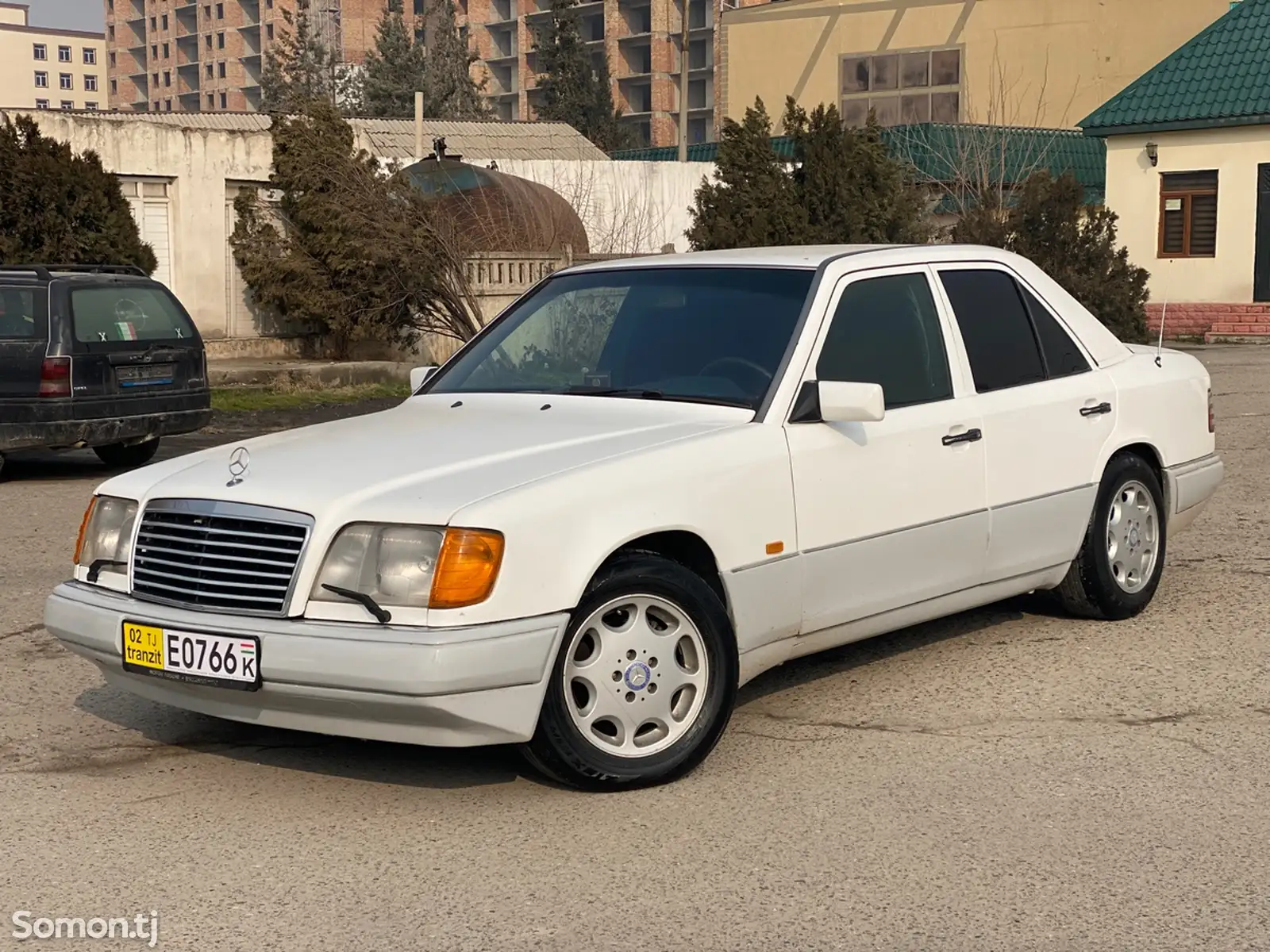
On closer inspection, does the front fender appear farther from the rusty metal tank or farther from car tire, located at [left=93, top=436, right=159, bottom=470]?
the rusty metal tank

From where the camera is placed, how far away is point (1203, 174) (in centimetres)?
3362

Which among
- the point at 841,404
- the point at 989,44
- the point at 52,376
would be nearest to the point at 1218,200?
the point at 989,44

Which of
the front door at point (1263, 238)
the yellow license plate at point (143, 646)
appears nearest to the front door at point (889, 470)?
the yellow license plate at point (143, 646)

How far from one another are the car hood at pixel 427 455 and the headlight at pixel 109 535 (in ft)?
0.19

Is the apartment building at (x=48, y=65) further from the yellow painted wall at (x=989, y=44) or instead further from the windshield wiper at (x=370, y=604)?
Answer: the windshield wiper at (x=370, y=604)

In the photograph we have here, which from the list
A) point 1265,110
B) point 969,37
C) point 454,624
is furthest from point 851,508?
point 969,37

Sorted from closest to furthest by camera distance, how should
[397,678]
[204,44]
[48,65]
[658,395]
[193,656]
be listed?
[397,678]
[193,656]
[658,395]
[204,44]
[48,65]

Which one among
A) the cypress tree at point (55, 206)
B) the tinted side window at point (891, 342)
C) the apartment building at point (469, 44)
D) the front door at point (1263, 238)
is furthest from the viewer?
the apartment building at point (469, 44)

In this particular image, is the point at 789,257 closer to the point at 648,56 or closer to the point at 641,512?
the point at 641,512

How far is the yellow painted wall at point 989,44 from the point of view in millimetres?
49125

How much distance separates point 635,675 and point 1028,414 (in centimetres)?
242

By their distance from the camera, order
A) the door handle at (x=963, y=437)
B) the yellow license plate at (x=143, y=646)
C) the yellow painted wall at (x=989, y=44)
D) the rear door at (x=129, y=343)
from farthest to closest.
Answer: the yellow painted wall at (x=989, y=44)
the rear door at (x=129, y=343)
the door handle at (x=963, y=437)
the yellow license plate at (x=143, y=646)

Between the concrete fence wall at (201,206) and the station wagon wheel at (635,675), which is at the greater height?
the concrete fence wall at (201,206)

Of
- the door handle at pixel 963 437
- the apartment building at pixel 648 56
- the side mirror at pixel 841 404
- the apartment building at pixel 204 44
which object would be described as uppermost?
the apartment building at pixel 204 44
